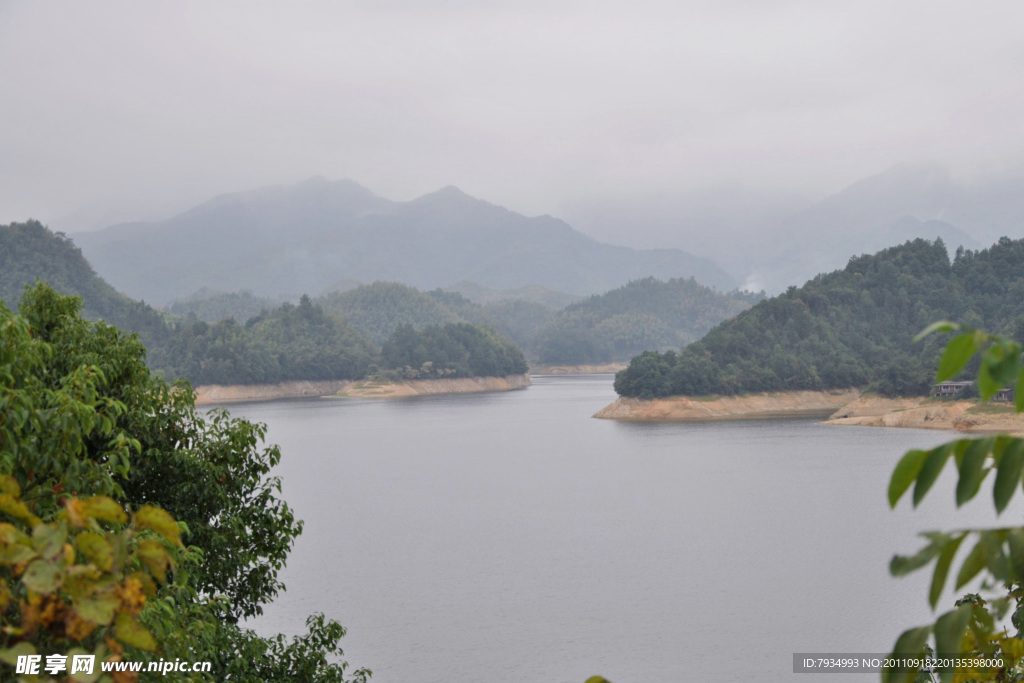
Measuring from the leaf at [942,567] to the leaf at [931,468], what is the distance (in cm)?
8

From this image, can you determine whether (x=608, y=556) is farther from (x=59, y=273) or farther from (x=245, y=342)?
(x=59, y=273)

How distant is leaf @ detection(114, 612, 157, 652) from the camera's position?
5.87 feet

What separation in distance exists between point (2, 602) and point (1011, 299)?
101087 millimetres

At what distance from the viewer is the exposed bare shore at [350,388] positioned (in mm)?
111812

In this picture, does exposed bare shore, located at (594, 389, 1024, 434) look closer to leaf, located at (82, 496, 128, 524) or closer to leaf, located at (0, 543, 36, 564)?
leaf, located at (82, 496, 128, 524)

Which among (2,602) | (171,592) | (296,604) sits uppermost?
(2,602)

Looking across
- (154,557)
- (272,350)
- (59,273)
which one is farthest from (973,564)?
(59,273)

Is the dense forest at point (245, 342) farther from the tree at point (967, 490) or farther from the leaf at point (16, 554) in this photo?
the tree at point (967, 490)

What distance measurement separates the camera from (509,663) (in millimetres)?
19672

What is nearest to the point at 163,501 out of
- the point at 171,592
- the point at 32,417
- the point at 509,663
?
the point at 171,592

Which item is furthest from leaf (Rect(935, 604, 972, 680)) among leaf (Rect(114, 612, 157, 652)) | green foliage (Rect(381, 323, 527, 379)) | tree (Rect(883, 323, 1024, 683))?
green foliage (Rect(381, 323, 527, 379))

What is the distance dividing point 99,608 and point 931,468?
1516mm

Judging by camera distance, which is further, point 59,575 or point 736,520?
point 736,520

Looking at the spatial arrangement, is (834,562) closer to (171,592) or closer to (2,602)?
(171,592)
